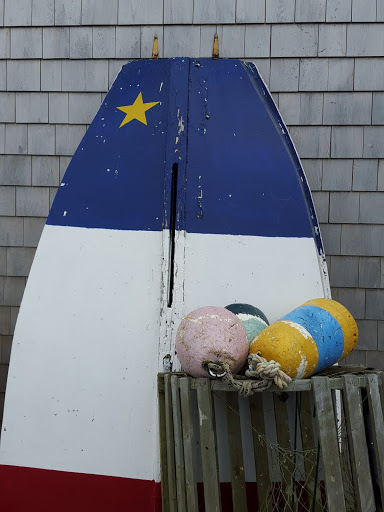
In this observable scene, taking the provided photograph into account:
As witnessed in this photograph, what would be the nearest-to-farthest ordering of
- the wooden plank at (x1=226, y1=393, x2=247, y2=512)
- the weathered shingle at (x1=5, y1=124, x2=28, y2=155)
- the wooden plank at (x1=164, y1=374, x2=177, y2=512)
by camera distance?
the wooden plank at (x1=164, y1=374, x2=177, y2=512)
the wooden plank at (x1=226, y1=393, x2=247, y2=512)
the weathered shingle at (x1=5, y1=124, x2=28, y2=155)

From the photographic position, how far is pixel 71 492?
8.60 ft

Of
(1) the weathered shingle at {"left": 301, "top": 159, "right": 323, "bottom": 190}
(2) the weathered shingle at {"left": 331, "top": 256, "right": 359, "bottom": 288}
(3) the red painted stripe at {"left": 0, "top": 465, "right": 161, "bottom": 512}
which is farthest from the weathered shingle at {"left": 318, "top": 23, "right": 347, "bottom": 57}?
(3) the red painted stripe at {"left": 0, "top": 465, "right": 161, "bottom": 512}

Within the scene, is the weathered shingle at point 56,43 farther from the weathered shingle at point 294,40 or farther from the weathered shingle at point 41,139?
the weathered shingle at point 294,40

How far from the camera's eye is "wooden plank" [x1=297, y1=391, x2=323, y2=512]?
8.45 feet

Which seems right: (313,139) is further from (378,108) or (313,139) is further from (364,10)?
(364,10)

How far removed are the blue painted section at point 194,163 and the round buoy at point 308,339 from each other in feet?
1.47

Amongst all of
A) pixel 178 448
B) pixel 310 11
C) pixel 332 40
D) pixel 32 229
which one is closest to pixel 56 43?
pixel 32 229

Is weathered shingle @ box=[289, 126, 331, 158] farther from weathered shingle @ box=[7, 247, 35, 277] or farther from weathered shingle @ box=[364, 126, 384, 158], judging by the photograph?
weathered shingle @ box=[7, 247, 35, 277]

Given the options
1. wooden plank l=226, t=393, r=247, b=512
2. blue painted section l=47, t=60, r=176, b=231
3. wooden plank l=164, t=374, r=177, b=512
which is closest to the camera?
wooden plank l=164, t=374, r=177, b=512

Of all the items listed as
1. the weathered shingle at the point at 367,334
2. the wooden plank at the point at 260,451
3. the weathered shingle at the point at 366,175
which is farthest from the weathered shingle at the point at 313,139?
the wooden plank at the point at 260,451

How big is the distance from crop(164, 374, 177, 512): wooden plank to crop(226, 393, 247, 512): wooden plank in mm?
283

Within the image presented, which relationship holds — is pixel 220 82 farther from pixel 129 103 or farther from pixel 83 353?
pixel 83 353

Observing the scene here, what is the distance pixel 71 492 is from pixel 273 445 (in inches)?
33.6

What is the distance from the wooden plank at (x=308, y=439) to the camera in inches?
101
